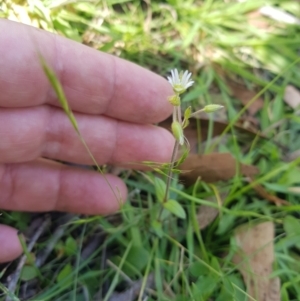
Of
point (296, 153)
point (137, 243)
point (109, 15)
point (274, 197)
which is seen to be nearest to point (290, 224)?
point (274, 197)

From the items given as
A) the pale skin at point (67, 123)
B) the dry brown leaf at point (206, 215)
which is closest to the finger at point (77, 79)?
the pale skin at point (67, 123)

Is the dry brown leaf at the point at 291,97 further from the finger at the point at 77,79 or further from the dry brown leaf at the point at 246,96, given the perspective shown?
the finger at the point at 77,79

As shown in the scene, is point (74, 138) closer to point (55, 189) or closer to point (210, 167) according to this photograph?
point (55, 189)

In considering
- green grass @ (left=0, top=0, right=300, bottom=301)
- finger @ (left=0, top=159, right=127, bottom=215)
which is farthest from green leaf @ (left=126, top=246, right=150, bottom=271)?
finger @ (left=0, top=159, right=127, bottom=215)

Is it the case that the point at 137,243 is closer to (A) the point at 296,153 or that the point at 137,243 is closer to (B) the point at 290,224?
(B) the point at 290,224

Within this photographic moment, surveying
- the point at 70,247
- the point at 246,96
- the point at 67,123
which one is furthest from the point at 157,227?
the point at 246,96

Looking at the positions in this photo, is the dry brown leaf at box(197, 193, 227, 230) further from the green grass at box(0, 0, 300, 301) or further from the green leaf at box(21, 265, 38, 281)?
the green leaf at box(21, 265, 38, 281)
